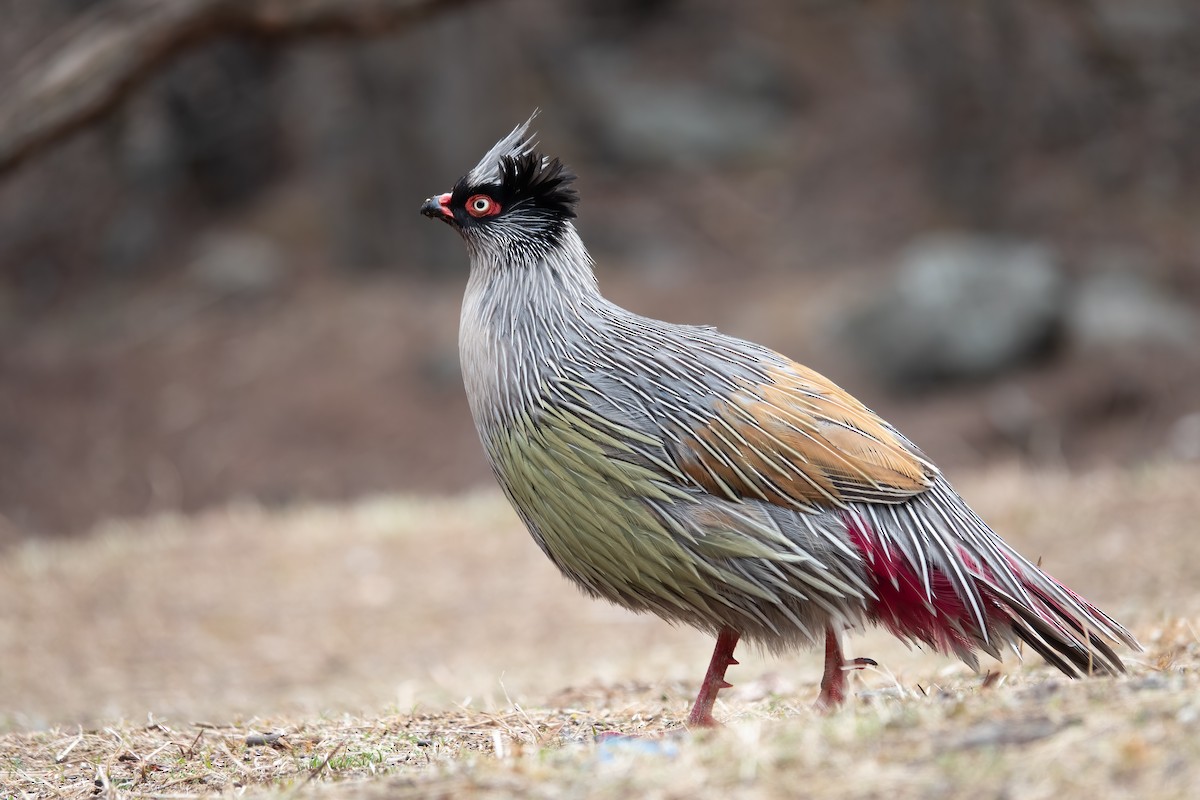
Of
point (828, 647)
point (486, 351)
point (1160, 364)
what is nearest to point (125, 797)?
point (486, 351)

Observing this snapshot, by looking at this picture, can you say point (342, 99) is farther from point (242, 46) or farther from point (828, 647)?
point (828, 647)

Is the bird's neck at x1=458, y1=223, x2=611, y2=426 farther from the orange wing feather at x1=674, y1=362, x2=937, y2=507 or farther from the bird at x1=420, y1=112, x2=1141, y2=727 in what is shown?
the orange wing feather at x1=674, y1=362, x2=937, y2=507

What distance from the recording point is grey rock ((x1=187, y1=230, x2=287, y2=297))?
15367 millimetres

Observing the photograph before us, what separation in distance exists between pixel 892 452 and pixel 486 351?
1291 mm

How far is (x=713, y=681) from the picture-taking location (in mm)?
3955

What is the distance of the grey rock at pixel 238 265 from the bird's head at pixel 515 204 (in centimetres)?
1138

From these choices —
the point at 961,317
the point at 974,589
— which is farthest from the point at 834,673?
the point at 961,317

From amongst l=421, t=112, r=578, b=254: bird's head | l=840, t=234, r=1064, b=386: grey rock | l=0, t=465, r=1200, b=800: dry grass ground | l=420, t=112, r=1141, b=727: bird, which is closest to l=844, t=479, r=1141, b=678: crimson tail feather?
l=420, t=112, r=1141, b=727: bird

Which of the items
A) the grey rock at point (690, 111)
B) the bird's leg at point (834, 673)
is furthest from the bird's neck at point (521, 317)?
the grey rock at point (690, 111)

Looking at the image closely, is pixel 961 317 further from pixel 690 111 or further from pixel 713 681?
pixel 713 681

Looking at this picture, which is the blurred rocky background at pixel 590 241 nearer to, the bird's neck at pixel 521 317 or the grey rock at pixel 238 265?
the grey rock at pixel 238 265

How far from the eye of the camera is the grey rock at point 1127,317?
12344mm

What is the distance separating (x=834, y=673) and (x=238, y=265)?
12937 millimetres

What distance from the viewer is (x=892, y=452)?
3.91 metres
